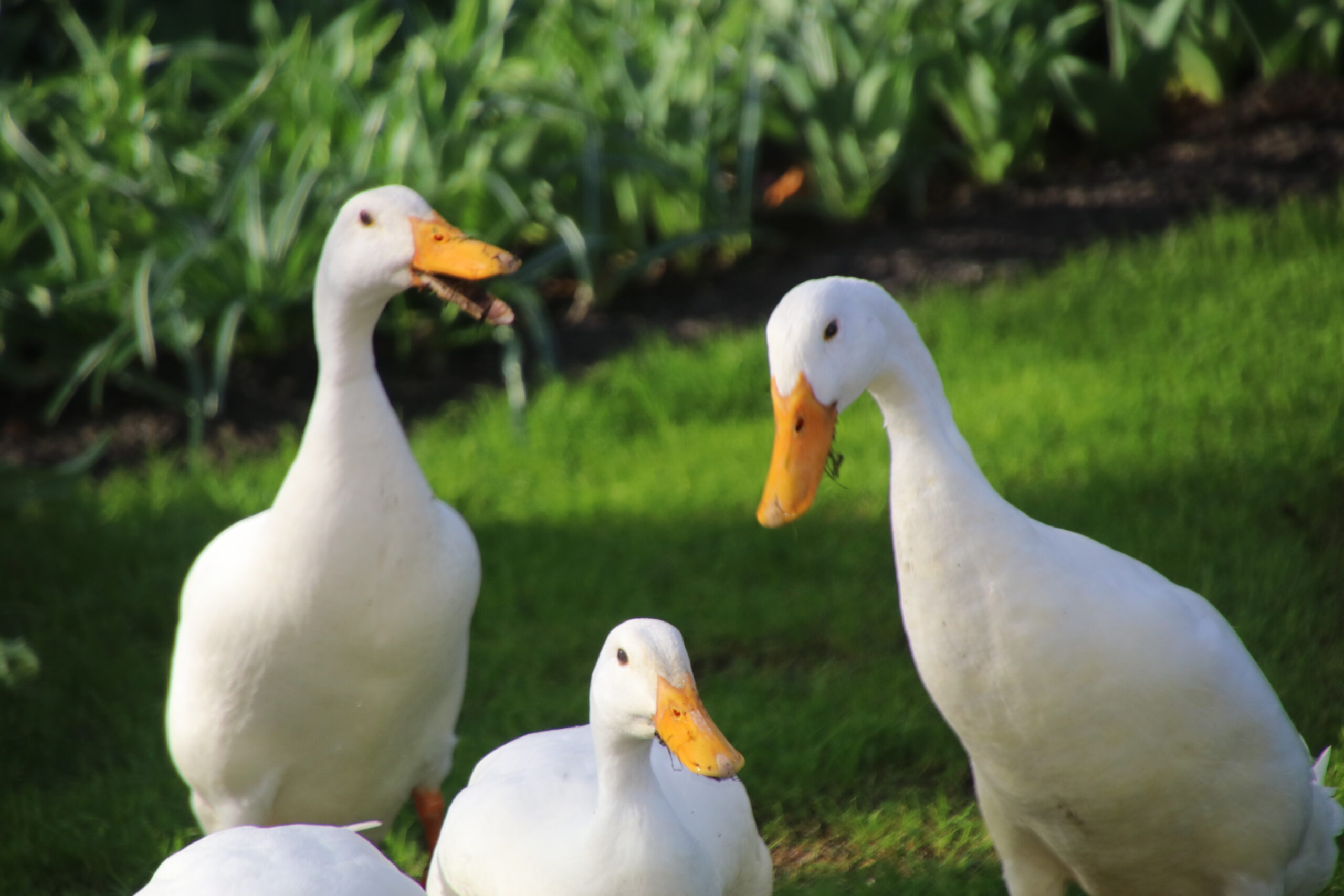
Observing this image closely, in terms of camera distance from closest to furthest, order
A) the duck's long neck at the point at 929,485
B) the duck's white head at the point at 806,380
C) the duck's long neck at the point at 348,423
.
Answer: the duck's white head at the point at 806,380 < the duck's long neck at the point at 929,485 < the duck's long neck at the point at 348,423

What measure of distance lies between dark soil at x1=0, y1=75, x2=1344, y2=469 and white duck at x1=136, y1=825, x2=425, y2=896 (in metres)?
3.17

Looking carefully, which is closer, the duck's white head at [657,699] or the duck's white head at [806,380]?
the duck's white head at [657,699]

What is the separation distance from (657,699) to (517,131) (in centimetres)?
408

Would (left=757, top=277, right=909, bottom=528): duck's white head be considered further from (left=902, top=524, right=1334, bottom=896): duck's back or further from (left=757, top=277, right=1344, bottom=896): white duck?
(left=902, top=524, right=1334, bottom=896): duck's back

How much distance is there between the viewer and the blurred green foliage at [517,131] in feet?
18.0

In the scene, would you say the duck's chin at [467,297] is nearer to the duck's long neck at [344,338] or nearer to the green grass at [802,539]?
the duck's long neck at [344,338]

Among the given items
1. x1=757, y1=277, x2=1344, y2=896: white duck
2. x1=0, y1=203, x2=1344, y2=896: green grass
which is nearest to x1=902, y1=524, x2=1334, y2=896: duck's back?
x1=757, y1=277, x2=1344, y2=896: white duck

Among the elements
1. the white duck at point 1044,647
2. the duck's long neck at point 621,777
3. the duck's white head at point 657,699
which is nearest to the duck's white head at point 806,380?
the white duck at point 1044,647

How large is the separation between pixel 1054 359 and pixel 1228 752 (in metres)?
2.78

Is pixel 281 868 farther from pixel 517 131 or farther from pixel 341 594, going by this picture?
pixel 517 131

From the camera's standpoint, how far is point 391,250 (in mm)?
2934

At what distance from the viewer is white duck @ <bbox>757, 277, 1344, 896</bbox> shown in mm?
2334

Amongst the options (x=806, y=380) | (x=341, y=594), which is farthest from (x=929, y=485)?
(x=341, y=594)

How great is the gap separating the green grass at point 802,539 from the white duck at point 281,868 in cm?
99
